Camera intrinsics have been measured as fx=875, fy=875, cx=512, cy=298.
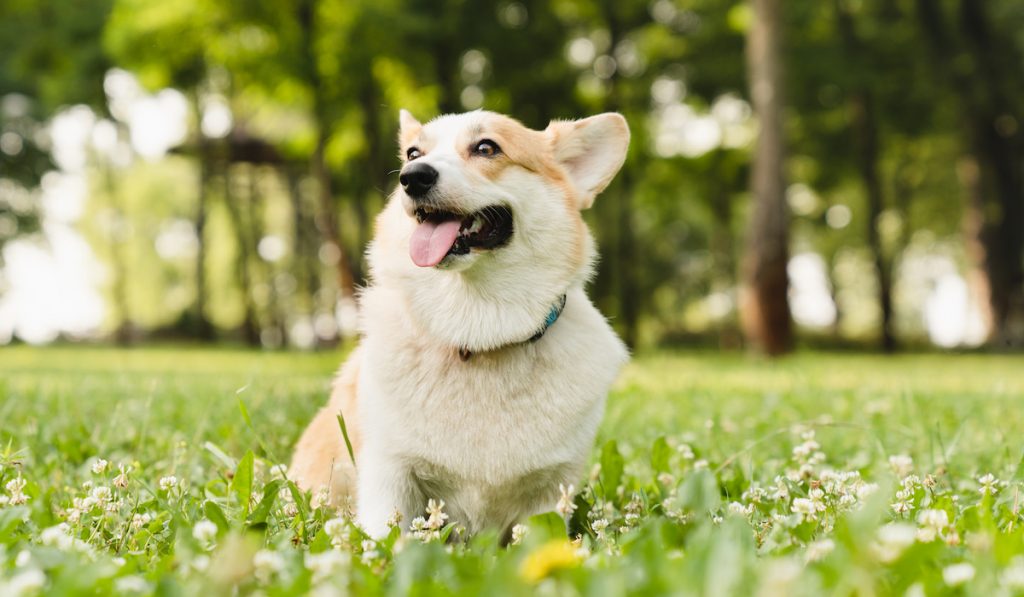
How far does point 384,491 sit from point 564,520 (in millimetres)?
698

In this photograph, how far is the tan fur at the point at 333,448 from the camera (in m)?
3.13

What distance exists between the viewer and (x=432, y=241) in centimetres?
317

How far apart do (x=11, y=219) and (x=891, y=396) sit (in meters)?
30.9

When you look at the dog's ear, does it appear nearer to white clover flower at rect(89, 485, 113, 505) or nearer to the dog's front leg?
the dog's front leg

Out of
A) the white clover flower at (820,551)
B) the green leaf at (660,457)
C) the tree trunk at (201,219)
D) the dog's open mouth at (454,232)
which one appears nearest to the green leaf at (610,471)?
the green leaf at (660,457)

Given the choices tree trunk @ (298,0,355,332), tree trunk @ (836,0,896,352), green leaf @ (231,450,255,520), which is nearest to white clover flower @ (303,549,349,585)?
green leaf @ (231,450,255,520)

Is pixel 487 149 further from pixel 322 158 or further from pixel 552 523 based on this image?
pixel 322 158

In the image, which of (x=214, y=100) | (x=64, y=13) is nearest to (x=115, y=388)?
(x=64, y=13)

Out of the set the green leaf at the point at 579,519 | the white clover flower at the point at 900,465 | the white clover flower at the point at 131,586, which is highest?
the white clover flower at the point at 131,586

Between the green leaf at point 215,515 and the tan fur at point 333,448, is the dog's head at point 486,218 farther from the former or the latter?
the green leaf at point 215,515

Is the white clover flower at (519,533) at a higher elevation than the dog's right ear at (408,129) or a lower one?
lower

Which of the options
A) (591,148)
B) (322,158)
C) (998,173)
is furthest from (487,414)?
(998,173)

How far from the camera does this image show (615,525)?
9.52 feet

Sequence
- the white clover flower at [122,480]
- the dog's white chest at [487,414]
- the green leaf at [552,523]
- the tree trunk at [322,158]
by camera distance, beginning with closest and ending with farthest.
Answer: the green leaf at [552,523] → the white clover flower at [122,480] → the dog's white chest at [487,414] → the tree trunk at [322,158]
